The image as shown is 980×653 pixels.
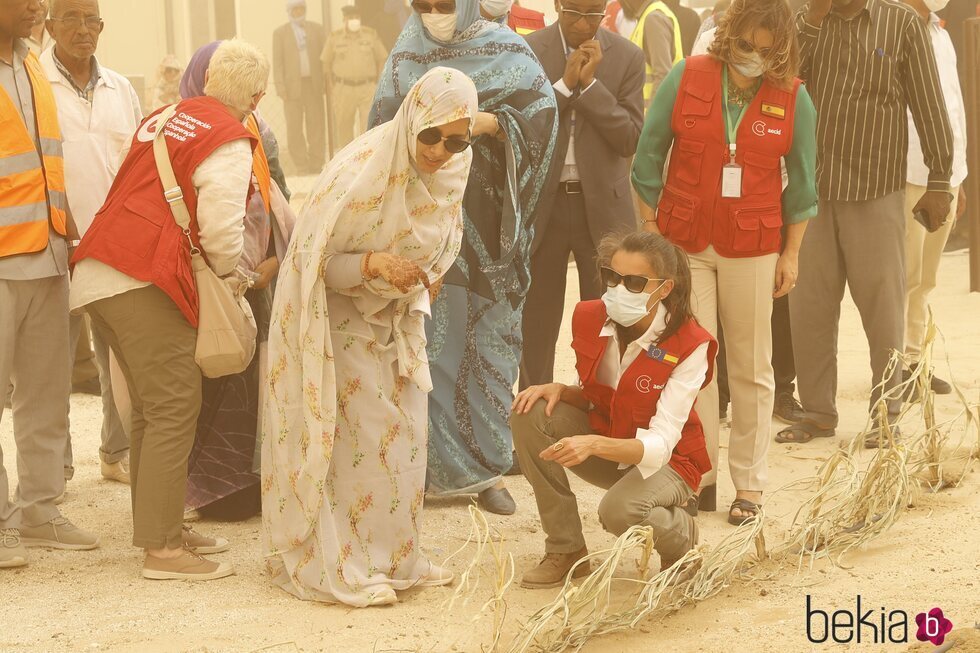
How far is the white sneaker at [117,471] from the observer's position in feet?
18.1

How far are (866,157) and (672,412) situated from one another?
2.31 meters

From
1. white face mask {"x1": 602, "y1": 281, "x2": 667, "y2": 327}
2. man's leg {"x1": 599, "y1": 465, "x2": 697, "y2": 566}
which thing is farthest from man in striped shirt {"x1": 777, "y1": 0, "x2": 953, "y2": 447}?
white face mask {"x1": 602, "y1": 281, "x2": 667, "y2": 327}

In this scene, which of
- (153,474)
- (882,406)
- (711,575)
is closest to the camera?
(711,575)

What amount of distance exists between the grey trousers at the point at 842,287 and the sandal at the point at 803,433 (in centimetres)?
3

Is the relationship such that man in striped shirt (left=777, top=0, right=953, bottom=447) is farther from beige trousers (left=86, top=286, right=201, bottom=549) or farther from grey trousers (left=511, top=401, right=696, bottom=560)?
beige trousers (left=86, top=286, right=201, bottom=549)

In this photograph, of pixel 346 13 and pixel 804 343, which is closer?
pixel 804 343

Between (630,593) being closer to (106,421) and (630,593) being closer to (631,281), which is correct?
(631,281)

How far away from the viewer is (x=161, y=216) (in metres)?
4.05

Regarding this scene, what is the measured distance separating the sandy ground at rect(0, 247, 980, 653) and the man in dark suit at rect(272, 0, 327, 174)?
8.15 meters

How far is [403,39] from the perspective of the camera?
16.3ft

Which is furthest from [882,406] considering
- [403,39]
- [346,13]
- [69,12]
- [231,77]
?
[346,13]

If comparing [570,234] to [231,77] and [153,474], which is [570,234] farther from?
[153,474]

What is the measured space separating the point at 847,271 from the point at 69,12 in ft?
11.5

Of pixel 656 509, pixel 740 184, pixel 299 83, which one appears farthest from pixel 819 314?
pixel 299 83
